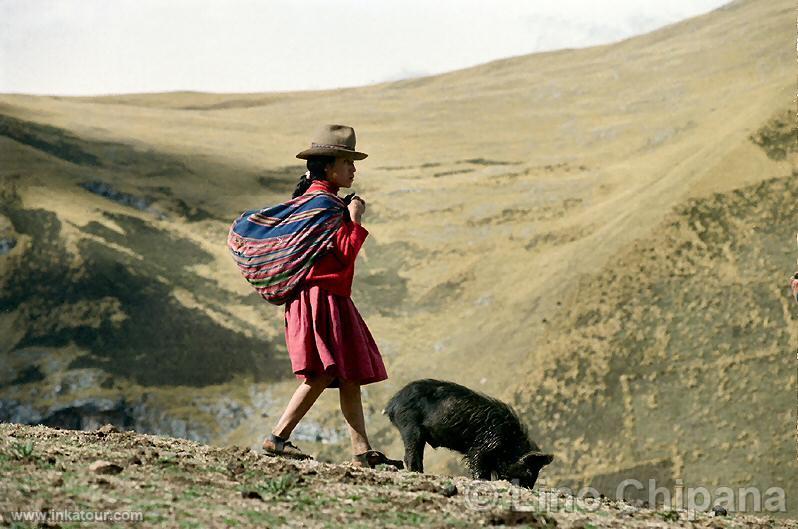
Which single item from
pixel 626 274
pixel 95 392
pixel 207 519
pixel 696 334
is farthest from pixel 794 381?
pixel 207 519

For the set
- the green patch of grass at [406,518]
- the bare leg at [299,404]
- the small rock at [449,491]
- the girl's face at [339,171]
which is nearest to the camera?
the green patch of grass at [406,518]

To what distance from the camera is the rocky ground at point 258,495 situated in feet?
19.1

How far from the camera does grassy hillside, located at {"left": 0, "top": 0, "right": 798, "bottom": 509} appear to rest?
21.4 m

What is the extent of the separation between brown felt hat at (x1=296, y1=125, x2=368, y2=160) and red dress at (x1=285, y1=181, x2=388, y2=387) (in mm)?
240

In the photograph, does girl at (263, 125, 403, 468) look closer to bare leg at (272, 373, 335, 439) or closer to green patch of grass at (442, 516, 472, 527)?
bare leg at (272, 373, 335, 439)

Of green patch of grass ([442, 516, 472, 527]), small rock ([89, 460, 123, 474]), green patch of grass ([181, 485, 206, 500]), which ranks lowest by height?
green patch of grass ([442, 516, 472, 527])

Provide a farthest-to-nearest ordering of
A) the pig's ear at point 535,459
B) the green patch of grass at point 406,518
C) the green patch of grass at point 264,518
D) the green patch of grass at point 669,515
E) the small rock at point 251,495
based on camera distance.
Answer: the pig's ear at point 535,459, the green patch of grass at point 669,515, the small rock at point 251,495, the green patch of grass at point 406,518, the green patch of grass at point 264,518

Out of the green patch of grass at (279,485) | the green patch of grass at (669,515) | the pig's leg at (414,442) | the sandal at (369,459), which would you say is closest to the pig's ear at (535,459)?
the pig's leg at (414,442)

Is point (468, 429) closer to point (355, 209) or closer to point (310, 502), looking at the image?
point (355, 209)

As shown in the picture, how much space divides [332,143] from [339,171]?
191 mm

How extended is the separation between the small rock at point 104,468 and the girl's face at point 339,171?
245 cm

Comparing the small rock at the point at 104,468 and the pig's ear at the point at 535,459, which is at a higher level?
the small rock at the point at 104,468

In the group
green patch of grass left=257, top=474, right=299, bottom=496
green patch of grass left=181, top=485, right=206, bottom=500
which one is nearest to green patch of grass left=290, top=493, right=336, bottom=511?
green patch of grass left=257, top=474, right=299, bottom=496

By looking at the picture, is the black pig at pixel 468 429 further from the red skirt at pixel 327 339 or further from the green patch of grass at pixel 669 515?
the green patch of grass at pixel 669 515
